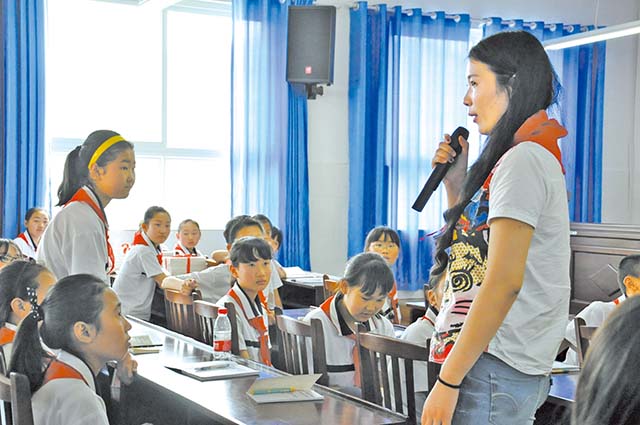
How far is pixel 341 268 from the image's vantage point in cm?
864

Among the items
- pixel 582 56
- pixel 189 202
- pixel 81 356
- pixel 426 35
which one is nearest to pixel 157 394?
pixel 81 356

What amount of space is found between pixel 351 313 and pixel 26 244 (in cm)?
406

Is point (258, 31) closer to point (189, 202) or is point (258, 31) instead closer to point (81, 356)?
point (189, 202)

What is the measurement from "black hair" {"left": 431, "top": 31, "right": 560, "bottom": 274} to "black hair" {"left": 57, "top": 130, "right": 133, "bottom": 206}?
5.83 ft

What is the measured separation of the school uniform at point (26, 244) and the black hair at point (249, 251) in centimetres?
315

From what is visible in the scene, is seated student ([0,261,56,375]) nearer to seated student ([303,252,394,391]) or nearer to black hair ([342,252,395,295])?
seated student ([303,252,394,391])

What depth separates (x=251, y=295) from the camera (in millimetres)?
3795

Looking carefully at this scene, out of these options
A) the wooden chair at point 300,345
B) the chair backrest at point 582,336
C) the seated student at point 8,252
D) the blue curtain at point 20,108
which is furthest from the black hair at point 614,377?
the blue curtain at point 20,108

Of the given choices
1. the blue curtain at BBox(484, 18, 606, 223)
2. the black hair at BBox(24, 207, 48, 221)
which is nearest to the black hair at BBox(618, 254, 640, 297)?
the black hair at BBox(24, 207, 48, 221)

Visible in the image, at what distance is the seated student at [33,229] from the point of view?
6645 millimetres

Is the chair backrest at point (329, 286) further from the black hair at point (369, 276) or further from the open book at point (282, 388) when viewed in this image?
the open book at point (282, 388)

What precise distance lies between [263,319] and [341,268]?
4.94m

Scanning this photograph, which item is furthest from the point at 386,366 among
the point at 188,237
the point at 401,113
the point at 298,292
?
the point at 401,113

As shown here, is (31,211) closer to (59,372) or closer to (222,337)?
(222,337)
